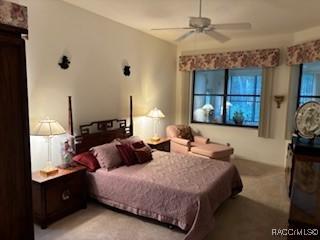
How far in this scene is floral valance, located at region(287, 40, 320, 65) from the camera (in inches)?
166

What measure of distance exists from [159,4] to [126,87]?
5.69 feet

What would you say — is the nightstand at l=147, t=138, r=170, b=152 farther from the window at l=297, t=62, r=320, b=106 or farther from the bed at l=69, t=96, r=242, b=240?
the window at l=297, t=62, r=320, b=106

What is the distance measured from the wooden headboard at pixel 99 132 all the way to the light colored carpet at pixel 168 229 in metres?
0.90

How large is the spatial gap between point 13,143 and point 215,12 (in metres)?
3.23

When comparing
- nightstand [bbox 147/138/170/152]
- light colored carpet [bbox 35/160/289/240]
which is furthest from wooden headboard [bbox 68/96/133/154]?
light colored carpet [bbox 35/160/289/240]

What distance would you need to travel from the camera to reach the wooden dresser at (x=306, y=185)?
263 cm

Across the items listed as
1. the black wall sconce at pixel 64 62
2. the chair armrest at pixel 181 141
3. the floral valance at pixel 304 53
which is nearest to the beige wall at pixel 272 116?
the floral valance at pixel 304 53

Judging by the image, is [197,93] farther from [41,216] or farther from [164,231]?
[41,216]

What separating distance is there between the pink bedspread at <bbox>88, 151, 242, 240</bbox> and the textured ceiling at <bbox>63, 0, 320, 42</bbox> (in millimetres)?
2257

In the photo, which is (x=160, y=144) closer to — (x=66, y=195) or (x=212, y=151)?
(x=212, y=151)

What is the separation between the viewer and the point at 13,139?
1594 millimetres

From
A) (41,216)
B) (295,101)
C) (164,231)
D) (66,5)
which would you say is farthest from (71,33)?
(295,101)

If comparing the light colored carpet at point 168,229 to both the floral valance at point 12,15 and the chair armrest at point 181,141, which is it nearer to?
the chair armrest at point 181,141

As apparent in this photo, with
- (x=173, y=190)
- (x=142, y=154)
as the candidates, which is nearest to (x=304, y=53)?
(x=142, y=154)
